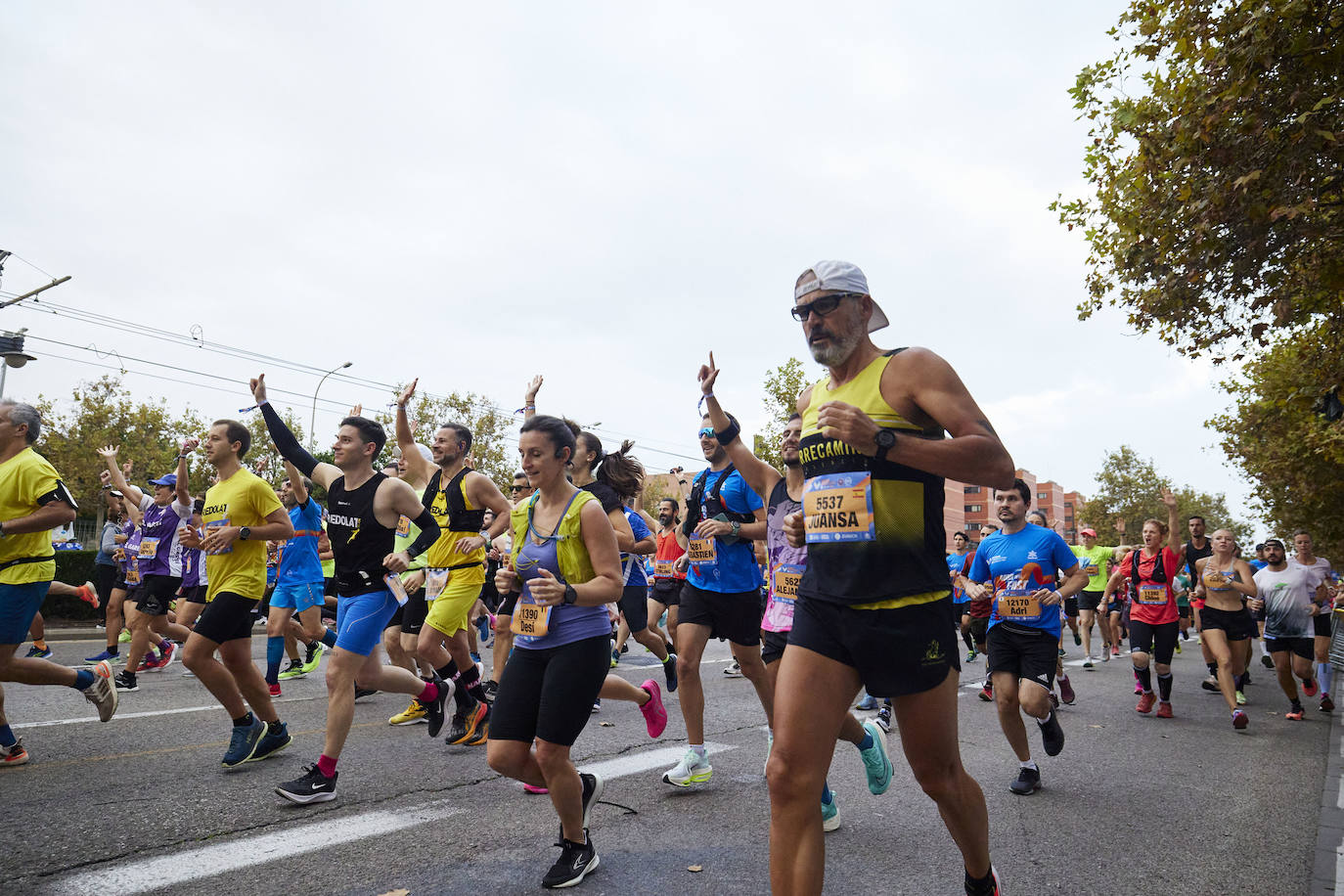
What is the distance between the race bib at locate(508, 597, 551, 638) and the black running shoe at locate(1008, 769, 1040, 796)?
11.5 ft

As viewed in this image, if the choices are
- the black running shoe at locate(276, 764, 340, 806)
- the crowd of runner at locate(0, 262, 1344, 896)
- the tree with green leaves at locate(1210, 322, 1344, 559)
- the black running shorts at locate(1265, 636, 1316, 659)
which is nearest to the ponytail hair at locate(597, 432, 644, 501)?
the crowd of runner at locate(0, 262, 1344, 896)

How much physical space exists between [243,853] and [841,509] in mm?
3076

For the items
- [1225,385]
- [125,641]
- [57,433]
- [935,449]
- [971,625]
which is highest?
[1225,385]

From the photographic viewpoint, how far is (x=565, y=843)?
3641mm

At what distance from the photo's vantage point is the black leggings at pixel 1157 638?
9.45m

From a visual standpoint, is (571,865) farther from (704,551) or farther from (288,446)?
(288,446)

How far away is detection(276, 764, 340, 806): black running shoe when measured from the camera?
452cm

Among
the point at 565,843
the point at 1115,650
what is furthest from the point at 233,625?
the point at 1115,650

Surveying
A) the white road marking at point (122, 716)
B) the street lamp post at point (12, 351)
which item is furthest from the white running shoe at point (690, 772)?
the street lamp post at point (12, 351)

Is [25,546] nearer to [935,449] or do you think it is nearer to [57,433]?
[935,449]

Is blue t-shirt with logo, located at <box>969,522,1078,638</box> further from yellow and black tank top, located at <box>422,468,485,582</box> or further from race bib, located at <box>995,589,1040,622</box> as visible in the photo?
yellow and black tank top, located at <box>422,468,485,582</box>

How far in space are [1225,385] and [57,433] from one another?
45.6 m

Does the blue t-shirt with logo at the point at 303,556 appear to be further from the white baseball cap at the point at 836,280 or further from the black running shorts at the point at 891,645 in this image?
the black running shorts at the point at 891,645

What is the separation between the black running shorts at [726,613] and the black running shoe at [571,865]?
203 centimetres
